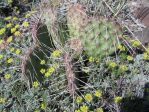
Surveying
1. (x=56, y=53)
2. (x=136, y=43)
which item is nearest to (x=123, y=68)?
(x=136, y=43)

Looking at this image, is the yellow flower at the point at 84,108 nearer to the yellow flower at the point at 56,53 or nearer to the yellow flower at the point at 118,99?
the yellow flower at the point at 118,99

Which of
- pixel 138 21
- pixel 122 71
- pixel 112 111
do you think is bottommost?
pixel 112 111

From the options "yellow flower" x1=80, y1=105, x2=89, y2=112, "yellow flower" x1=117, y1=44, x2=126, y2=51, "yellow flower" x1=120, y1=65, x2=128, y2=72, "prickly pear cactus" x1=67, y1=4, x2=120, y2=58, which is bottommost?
"yellow flower" x1=80, y1=105, x2=89, y2=112

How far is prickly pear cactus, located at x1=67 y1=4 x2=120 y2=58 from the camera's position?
2.77 metres

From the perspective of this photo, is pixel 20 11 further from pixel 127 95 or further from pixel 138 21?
pixel 127 95

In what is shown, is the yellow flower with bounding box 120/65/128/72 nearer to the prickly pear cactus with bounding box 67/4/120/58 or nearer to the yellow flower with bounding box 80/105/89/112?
the prickly pear cactus with bounding box 67/4/120/58

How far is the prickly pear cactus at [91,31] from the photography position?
9.08ft

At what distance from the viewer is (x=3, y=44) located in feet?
11.4

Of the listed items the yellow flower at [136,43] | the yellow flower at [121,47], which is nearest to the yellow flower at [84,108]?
the yellow flower at [121,47]

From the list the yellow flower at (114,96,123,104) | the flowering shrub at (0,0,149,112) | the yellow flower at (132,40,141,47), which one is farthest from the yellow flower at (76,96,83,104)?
the yellow flower at (132,40,141,47)

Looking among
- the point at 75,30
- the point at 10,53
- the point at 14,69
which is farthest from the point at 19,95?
the point at 75,30

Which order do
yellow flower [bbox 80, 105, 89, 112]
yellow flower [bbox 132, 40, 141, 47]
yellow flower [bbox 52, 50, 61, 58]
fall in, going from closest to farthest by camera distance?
yellow flower [bbox 80, 105, 89, 112], yellow flower [bbox 52, 50, 61, 58], yellow flower [bbox 132, 40, 141, 47]

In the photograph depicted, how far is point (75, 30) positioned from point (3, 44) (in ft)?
3.12

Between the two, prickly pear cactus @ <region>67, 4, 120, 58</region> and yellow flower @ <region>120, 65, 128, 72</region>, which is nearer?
prickly pear cactus @ <region>67, 4, 120, 58</region>
